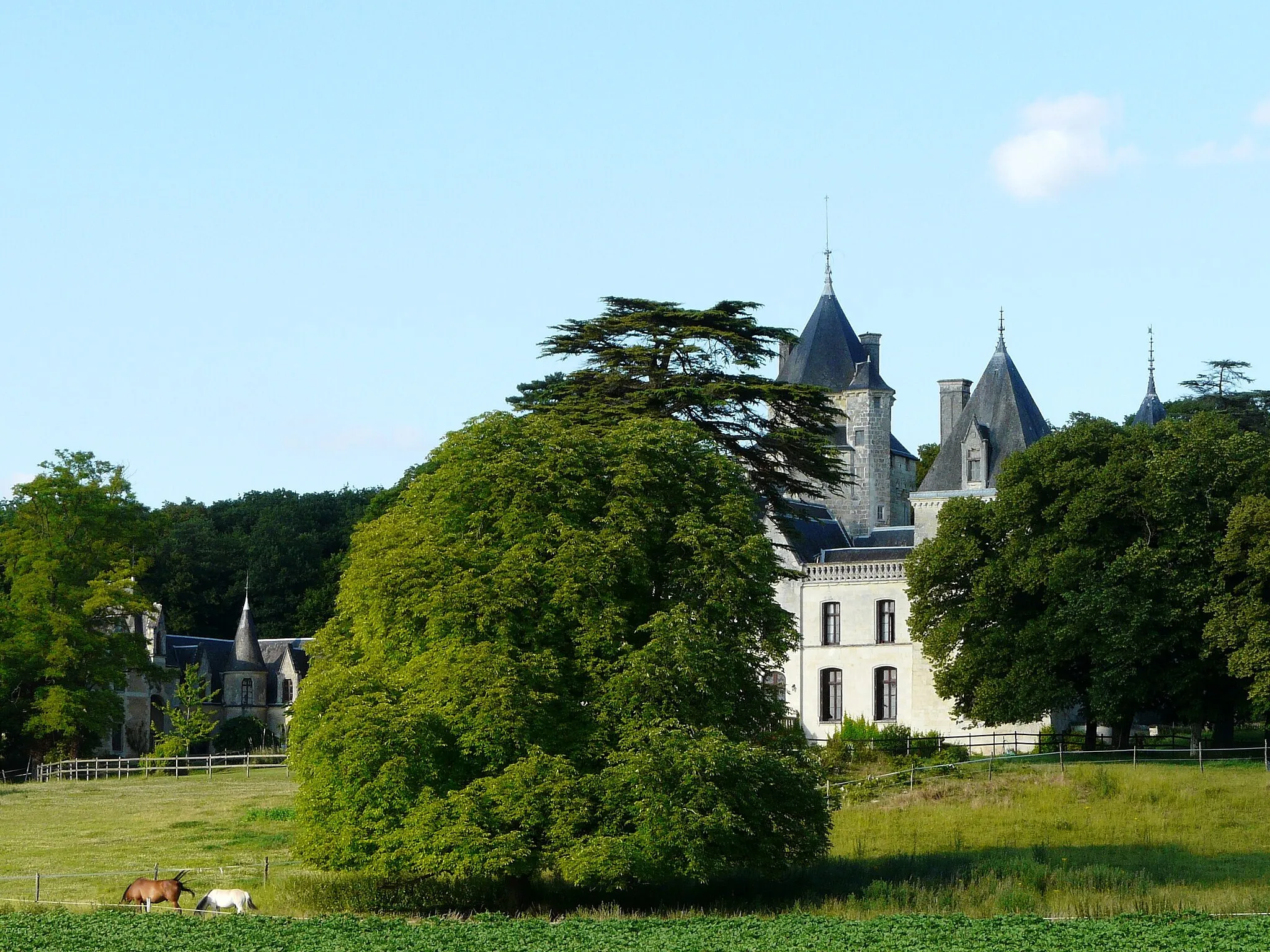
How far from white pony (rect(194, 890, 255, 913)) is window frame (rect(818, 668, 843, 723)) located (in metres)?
30.9

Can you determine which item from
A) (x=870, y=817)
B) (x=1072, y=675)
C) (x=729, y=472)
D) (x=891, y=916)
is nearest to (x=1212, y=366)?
(x=1072, y=675)

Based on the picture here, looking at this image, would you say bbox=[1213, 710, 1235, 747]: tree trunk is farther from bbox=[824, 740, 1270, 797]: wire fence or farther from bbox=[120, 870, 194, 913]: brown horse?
bbox=[120, 870, 194, 913]: brown horse

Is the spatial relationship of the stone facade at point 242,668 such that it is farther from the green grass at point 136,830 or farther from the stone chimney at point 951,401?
the stone chimney at point 951,401

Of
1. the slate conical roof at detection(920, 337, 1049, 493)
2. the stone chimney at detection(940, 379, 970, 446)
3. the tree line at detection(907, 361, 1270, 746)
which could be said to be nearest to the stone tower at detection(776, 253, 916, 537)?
the stone chimney at detection(940, 379, 970, 446)

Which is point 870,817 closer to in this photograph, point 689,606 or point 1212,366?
point 689,606

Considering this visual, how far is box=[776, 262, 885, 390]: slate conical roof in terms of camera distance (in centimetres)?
6397

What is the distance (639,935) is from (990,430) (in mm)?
34689

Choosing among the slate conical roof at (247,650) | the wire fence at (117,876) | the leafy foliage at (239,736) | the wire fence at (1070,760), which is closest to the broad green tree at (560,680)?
the wire fence at (117,876)

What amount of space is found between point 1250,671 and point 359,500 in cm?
5988

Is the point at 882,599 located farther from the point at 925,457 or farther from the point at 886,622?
the point at 925,457

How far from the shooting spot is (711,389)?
110ft

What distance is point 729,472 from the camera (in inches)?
1097

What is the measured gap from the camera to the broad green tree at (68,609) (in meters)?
52.3

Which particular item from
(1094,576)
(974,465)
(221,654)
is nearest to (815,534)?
(974,465)
